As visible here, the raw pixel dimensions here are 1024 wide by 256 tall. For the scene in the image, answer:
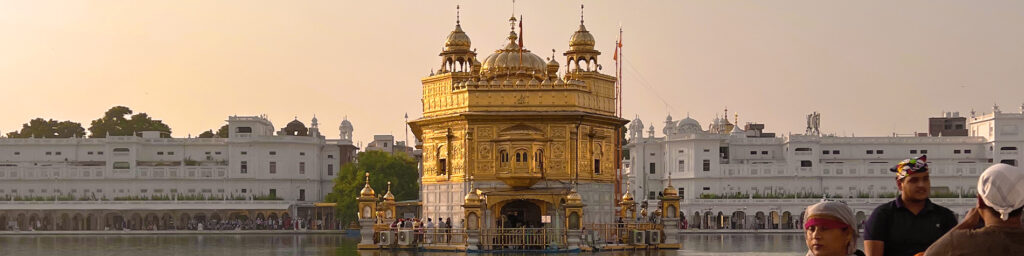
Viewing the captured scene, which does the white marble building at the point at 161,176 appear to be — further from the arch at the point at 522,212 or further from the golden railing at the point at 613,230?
the golden railing at the point at 613,230

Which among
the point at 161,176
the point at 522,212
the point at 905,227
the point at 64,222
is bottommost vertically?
the point at 64,222

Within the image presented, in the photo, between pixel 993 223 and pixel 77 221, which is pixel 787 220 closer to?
pixel 77 221

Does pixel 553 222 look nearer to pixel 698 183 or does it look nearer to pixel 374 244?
pixel 374 244

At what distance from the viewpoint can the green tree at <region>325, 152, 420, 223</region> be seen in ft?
321

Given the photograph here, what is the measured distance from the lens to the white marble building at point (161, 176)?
10544 cm

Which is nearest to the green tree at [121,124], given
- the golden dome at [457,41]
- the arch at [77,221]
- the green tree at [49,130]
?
the green tree at [49,130]

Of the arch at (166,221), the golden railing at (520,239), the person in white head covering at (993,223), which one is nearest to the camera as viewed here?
the person in white head covering at (993,223)

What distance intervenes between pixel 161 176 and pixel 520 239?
6923 centimetres

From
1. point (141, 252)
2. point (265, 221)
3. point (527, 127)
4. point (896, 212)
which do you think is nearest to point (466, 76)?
point (527, 127)

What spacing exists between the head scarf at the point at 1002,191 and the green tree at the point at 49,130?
412 ft

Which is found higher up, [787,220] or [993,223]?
[993,223]

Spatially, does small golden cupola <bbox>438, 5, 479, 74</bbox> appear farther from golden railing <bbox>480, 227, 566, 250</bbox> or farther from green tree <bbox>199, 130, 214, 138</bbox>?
green tree <bbox>199, 130, 214, 138</bbox>

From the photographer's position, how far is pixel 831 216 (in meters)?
8.08

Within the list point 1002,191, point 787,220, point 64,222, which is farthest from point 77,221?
point 1002,191
